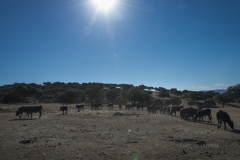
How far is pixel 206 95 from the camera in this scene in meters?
98.4

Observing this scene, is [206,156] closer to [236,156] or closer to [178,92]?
[236,156]

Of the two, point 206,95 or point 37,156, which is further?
point 206,95

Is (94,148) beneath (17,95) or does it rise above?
beneath

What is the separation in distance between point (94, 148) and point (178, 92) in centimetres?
13515

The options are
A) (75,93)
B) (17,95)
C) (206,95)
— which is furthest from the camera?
(206,95)

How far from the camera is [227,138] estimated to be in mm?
12766

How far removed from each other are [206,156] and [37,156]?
863cm

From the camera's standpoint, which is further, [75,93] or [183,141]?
[75,93]

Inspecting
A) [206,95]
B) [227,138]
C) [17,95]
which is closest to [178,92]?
[206,95]

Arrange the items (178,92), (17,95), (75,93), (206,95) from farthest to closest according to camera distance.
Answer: (178,92), (206,95), (75,93), (17,95)

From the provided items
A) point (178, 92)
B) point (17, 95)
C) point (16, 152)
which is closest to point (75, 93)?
point (17, 95)

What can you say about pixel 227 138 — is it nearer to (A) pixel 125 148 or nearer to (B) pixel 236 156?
(B) pixel 236 156

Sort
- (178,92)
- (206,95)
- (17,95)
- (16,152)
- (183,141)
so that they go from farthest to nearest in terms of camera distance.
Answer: (178,92) < (206,95) < (17,95) < (183,141) < (16,152)

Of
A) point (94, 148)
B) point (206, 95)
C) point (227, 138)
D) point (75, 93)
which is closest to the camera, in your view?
point (94, 148)
